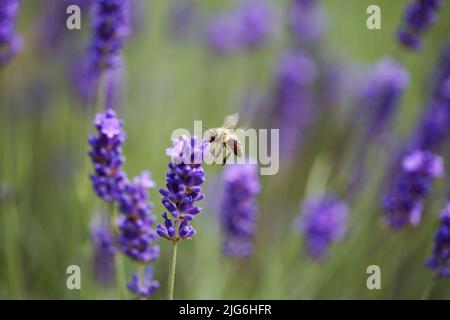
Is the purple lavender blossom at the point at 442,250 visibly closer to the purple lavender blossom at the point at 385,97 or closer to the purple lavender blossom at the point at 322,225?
the purple lavender blossom at the point at 322,225

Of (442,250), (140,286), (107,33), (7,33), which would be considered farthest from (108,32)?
(442,250)

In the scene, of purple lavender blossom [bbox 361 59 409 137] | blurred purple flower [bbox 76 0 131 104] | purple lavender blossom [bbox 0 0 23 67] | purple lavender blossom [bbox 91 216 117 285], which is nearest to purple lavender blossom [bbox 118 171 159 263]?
purple lavender blossom [bbox 91 216 117 285]

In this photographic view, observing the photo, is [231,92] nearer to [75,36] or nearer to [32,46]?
[75,36]

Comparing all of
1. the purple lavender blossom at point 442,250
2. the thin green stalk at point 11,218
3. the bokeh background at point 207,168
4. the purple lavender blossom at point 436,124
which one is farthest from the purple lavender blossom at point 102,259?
the purple lavender blossom at point 436,124

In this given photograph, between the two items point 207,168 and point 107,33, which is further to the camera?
point 207,168

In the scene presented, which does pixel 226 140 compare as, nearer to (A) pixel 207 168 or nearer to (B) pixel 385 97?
(B) pixel 385 97

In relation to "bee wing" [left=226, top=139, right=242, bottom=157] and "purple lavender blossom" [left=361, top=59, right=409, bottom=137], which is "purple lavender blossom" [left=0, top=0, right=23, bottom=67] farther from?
"purple lavender blossom" [left=361, top=59, right=409, bottom=137]
